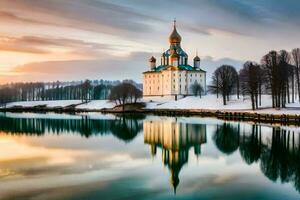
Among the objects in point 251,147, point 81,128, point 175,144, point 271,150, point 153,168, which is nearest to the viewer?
point 153,168

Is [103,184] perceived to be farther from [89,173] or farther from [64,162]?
[64,162]

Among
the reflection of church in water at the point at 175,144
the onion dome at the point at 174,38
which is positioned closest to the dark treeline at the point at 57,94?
the onion dome at the point at 174,38

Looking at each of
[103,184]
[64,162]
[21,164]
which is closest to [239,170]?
[103,184]

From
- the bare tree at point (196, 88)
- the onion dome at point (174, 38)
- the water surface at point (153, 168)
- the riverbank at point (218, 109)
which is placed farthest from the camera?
the onion dome at point (174, 38)

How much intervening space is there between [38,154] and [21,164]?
396 centimetres

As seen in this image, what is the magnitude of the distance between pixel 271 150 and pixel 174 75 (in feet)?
282

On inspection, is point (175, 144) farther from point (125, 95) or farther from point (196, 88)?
point (196, 88)

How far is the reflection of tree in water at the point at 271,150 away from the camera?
1984 centimetres

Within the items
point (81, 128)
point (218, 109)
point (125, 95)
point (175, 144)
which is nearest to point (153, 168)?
point (175, 144)

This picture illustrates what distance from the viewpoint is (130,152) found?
27328 mm

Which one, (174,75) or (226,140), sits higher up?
(174,75)

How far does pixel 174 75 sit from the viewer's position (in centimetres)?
11250

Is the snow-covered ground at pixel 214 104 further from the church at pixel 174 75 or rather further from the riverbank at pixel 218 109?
the church at pixel 174 75

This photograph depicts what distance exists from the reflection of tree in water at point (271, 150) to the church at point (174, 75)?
72.7 m
